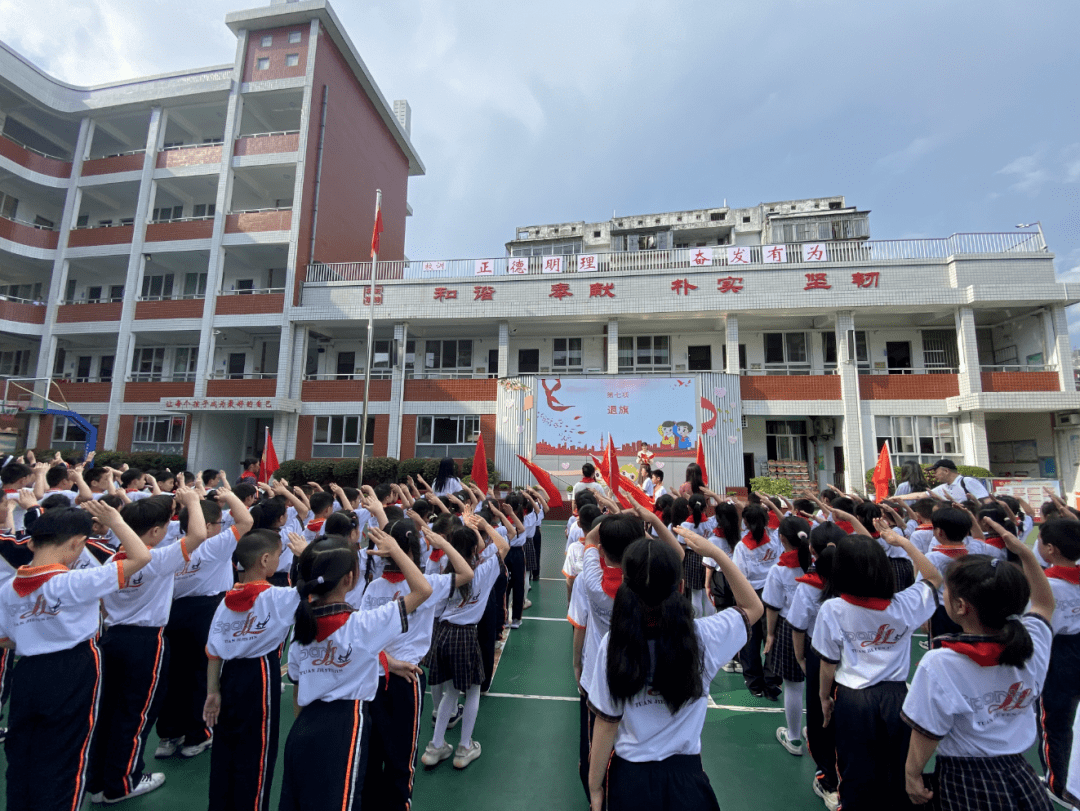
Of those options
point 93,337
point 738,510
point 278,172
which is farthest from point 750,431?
point 93,337

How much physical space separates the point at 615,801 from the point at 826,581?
1872 mm

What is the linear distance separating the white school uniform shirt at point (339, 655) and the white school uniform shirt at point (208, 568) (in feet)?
4.83

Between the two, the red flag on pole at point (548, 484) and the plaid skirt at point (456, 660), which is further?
the red flag on pole at point (548, 484)

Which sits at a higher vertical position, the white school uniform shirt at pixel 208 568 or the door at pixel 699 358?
the door at pixel 699 358

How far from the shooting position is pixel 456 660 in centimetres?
323

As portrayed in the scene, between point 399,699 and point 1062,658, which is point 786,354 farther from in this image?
point 399,699

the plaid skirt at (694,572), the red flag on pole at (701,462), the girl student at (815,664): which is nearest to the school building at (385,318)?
the red flag on pole at (701,462)

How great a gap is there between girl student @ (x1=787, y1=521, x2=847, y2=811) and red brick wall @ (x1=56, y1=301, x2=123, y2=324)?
2365 cm

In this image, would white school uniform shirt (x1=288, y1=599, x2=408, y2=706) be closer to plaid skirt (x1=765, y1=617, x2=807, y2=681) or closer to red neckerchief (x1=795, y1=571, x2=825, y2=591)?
red neckerchief (x1=795, y1=571, x2=825, y2=591)

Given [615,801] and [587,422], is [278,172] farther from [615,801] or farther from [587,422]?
[615,801]

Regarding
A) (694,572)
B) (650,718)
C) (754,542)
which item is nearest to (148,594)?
(650,718)

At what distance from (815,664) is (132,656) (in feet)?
12.6

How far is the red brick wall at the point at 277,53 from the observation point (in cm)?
1875

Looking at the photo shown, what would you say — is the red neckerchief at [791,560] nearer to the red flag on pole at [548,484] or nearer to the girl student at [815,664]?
the girl student at [815,664]
